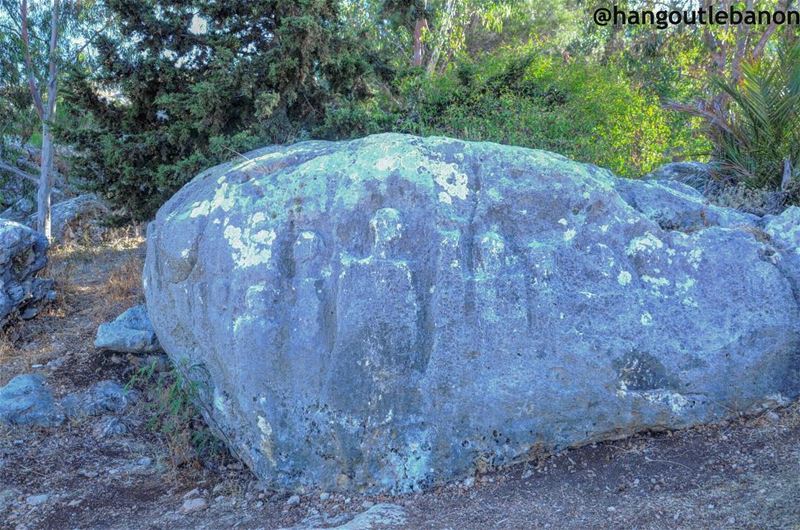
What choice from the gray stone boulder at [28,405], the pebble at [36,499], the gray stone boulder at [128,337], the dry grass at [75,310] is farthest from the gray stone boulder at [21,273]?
the pebble at [36,499]

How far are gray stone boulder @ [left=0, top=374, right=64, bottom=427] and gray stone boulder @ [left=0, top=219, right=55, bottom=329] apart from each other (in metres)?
1.59

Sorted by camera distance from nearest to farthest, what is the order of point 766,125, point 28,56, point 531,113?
point 766,125 → point 531,113 → point 28,56

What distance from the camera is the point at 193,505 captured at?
162 inches

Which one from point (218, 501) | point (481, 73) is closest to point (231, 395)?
point (218, 501)

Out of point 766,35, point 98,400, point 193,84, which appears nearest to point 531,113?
point 193,84

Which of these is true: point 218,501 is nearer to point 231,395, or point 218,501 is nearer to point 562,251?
point 231,395

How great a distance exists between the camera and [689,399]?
3945 millimetres

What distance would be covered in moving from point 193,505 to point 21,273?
4163 millimetres

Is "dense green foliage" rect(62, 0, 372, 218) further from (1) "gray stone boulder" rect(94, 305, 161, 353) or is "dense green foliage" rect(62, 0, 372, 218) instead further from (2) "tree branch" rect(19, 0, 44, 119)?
(2) "tree branch" rect(19, 0, 44, 119)

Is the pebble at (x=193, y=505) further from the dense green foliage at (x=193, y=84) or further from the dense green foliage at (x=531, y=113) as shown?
the dense green foliage at (x=531, y=113)

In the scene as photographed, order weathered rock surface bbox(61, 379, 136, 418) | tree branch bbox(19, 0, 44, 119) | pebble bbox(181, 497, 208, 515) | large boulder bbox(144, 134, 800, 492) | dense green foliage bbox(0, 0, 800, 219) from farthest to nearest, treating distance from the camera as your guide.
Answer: tree branch bbox(19, 0, 44, 119)
dense green foliage bbox(0, 0, 800, 219)
weathered rock surface bbox(61, 379, 136, 418)
pebble bbox(181, 497, 208, 515)
large boulder bbox(144, 134, 800, 492)

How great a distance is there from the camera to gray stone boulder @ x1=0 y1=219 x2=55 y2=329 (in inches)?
274

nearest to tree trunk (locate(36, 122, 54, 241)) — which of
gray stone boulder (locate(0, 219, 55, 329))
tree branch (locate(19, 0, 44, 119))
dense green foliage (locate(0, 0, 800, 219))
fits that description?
tree branch (locate(19, 0, 44, 119))

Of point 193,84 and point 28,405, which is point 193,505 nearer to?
point 28,405
